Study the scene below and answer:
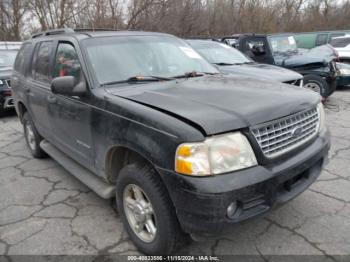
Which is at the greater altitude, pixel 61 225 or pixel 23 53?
pixel 23 53

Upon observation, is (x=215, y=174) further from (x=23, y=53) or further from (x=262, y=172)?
(x=23, y=53)

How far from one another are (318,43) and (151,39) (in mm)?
14719

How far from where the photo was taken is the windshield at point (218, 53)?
7273mm

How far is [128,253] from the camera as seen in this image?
273cm

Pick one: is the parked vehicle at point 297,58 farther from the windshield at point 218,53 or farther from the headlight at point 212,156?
the headlight at point 212,156

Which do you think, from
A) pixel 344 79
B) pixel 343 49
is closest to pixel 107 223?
pixel 344 79

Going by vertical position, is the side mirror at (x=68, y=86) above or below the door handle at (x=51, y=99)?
above

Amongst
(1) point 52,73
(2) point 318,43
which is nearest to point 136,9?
(2) point 318,43

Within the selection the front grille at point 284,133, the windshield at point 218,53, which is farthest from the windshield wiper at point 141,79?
the windshield at point 218,53

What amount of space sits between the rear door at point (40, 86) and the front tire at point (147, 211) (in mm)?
1796

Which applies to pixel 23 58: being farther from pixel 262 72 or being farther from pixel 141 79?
pixel 262 72

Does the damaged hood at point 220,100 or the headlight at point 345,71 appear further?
the headlight at point 345,71

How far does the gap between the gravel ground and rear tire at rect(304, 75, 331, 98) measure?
3803 millimetres

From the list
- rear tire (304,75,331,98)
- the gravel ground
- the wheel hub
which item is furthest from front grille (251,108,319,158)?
rear tire (304,75,331,98)
